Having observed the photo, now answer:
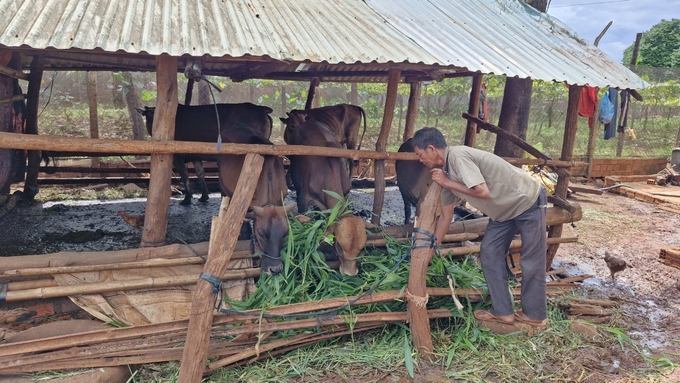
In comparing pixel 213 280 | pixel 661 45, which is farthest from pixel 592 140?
pixel 661 45

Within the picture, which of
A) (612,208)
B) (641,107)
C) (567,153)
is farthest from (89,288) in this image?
(641,107)

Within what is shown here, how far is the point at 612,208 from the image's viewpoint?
35.2ft

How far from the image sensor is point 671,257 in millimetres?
6809

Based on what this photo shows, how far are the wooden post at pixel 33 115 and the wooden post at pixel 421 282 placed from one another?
5.67 m

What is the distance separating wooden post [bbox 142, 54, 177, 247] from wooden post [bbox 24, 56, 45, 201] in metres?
3.20

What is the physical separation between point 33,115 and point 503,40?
6500 millimetres

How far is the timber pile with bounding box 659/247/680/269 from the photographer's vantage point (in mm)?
6734

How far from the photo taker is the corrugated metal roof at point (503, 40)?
488 cm

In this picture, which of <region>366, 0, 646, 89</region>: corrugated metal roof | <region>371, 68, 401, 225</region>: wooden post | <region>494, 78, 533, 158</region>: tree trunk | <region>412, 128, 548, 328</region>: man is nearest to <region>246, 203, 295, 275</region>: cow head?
<region>371, 68, 401, 225</region>: wooden post

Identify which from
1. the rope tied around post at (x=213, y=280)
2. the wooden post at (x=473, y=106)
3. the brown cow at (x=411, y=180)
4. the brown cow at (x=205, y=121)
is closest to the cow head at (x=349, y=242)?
the rope tied around post at (x=213, y=280)

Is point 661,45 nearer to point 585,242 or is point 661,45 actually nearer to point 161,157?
point 585,242

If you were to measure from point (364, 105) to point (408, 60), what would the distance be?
1421cm

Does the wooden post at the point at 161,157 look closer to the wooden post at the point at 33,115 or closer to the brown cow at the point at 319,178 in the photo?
the brown cow at the point at 319,178

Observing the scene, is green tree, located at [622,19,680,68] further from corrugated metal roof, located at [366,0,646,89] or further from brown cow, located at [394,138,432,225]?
brown cow, located at [394,138,432,225]
